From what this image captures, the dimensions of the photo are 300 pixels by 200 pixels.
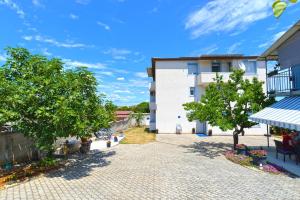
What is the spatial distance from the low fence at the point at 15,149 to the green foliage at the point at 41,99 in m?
2.48

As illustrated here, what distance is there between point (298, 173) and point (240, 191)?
5117 millimetres

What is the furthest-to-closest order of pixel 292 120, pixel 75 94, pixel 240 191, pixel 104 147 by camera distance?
pixel 104 147, pixel 75 94, pixel 292 120, pixel 240 191

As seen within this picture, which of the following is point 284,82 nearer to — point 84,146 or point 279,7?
point 84,146

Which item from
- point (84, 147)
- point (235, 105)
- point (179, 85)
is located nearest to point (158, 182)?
point (84, 147)

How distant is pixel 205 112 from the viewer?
2223 cm

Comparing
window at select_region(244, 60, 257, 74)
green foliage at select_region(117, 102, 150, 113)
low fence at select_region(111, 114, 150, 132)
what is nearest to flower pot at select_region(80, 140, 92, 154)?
low fence at select_region(111, 114, 150, 132)

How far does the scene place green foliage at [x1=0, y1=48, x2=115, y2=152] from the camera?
1439 centimetres

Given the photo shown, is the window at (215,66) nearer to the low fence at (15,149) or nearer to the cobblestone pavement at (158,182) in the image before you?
the cobblestone pavement at (158,182)

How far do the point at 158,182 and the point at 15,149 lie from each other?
11.1 m

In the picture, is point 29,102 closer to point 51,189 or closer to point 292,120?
point 51,189

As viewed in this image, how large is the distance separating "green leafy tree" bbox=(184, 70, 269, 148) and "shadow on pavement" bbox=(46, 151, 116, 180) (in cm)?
889

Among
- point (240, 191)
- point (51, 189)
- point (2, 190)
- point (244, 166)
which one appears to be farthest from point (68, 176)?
point (244, 166)

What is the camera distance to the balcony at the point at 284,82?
19.1 meters

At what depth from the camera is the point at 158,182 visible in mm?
14055
